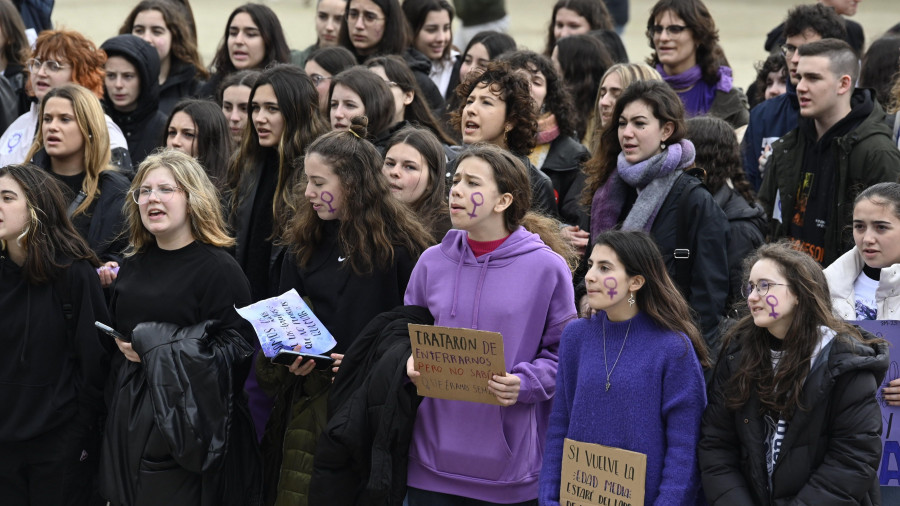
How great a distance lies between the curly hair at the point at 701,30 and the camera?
7.63m

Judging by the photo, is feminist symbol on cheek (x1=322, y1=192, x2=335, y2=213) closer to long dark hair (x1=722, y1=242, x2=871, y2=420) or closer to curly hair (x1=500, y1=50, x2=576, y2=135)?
long dark hair (x1=722, y1=242, x2=871, y2=420)

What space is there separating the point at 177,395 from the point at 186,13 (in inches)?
183

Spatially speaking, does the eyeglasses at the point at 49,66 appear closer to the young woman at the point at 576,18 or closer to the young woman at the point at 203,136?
the young woman at the point at 203,136

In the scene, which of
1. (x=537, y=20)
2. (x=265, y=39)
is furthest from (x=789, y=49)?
(x=537, y=20)

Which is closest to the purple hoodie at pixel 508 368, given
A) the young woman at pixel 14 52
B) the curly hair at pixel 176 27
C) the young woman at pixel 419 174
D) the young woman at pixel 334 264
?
the young woman at pixel 334 264

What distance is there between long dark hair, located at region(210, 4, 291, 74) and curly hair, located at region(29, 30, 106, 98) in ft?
3.70

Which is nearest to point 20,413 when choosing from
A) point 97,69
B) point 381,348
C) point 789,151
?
point 381,348

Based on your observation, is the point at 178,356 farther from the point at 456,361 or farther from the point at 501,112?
the point at 501,112

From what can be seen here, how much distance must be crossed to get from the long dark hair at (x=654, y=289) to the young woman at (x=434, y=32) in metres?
4.76

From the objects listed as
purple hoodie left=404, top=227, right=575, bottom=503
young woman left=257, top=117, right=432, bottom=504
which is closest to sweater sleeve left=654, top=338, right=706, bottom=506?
purple hoodie left=404, top=227, right=575, bottom=503

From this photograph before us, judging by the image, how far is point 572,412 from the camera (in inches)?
166

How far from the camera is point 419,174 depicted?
17.6ft

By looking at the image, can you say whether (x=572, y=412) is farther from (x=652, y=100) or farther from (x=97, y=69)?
(x=97, y=69)

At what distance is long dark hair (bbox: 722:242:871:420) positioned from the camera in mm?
3957
